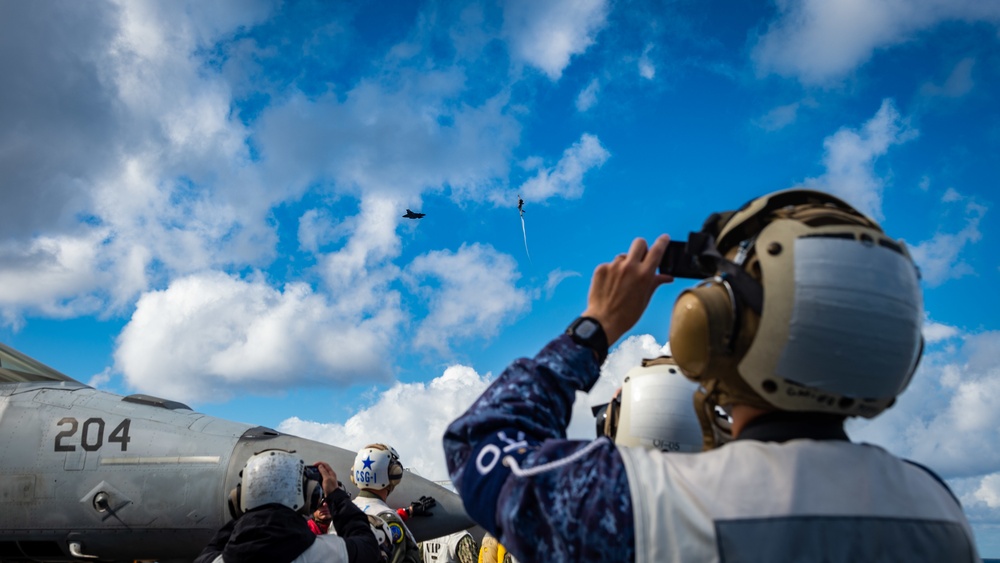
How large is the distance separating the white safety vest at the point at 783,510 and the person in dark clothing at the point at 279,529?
3131 mm

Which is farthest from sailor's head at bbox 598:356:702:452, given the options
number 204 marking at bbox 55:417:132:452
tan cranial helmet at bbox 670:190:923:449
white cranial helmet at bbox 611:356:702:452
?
number 204 marking at bbox 55:417:132:452

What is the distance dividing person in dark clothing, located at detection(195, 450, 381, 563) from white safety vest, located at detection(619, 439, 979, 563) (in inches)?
123

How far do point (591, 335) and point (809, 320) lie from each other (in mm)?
522

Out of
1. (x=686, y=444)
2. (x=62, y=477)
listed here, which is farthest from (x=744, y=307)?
(x=62, y=477)

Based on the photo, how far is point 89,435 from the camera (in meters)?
6.89

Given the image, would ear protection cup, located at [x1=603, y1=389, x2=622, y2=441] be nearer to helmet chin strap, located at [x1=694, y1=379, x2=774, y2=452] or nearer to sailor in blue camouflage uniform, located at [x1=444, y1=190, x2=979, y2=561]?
helmet chin strap, located at [x1=694, y1=379, x2=774, y2=452]

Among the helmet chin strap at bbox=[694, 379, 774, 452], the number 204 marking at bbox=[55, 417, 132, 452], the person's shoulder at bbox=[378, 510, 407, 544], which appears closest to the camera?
the helmet chin strap at bbox=[694, 379, 774, 452]

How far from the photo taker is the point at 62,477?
22.1ft

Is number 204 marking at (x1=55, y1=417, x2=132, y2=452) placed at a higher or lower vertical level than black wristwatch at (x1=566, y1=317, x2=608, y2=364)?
higher

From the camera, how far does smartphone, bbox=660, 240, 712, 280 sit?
78.8 inches

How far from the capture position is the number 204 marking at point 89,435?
269 inches

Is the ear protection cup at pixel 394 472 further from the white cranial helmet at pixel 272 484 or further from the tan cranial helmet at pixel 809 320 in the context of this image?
the tan cranial helmet at pixel 809 320

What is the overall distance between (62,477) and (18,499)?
485mm

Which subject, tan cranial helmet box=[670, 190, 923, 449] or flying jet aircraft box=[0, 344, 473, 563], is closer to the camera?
tan cranial helmet box=[670, 190, 923, 449]
